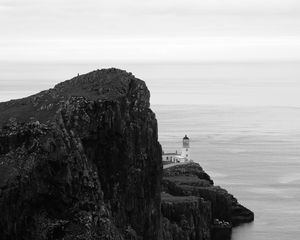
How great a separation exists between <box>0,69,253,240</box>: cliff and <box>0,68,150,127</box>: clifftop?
6cm

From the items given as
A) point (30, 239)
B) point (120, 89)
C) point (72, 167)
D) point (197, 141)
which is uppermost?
point (197, 141)

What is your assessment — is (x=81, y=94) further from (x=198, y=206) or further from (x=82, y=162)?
(x=198, y=206)

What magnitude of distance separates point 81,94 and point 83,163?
5.64 meters

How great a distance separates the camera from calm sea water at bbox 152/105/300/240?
94812 mm

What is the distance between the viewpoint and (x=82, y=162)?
2117 inches

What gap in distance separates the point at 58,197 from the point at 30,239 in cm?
239

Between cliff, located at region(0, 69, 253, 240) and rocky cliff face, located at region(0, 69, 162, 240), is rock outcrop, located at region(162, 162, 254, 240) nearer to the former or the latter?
cliff, located at region(0, 69, 253, 240)

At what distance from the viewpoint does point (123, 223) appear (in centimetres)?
5809

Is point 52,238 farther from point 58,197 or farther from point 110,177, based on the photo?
point 110,177

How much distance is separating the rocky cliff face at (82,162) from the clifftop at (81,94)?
6cm

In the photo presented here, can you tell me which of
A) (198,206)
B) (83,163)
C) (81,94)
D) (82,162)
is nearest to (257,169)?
(198,206)

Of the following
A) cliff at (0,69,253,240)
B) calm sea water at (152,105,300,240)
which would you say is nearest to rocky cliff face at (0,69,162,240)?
cliff at (0,69,253,240)

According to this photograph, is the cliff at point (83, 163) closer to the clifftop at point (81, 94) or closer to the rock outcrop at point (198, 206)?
the clifftop at point (81, 94)

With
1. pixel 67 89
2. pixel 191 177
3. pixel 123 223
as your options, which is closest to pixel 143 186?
pixel 123 223
